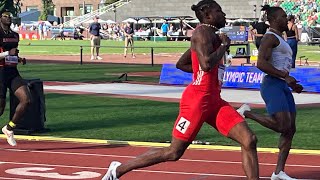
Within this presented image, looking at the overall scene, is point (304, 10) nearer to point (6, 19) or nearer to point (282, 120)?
point (6, 19)

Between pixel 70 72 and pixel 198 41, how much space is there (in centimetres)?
2216

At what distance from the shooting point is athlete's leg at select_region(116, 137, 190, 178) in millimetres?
8203

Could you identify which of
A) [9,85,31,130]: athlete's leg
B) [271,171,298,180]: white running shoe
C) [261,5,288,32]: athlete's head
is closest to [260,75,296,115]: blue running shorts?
[261,5,288,32]: athlete's head

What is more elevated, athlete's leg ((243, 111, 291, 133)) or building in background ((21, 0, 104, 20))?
athlete's leg ((243, 111, 291, 133))

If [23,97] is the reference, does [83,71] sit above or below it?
below

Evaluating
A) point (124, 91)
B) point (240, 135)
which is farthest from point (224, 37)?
point (124, 91)

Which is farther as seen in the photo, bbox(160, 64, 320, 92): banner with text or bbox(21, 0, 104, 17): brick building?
bbox(21, 0, 104, 17): brick building

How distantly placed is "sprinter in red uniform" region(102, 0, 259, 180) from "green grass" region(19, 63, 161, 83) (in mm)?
17364

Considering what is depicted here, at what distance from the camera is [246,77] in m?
23.0

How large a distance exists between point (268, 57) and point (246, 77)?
13.4 metres

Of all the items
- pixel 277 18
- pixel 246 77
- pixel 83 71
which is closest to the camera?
pixel 277 18

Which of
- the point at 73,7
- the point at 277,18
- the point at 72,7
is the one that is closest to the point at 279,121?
the point at 277,18

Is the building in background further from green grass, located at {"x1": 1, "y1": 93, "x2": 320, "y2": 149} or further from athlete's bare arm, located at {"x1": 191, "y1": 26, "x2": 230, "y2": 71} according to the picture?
athlete's bare arm, located at {"x1": 191, "y1": 26, "x2": 230, "y2": 71}

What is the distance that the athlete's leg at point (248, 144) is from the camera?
8.01 m
